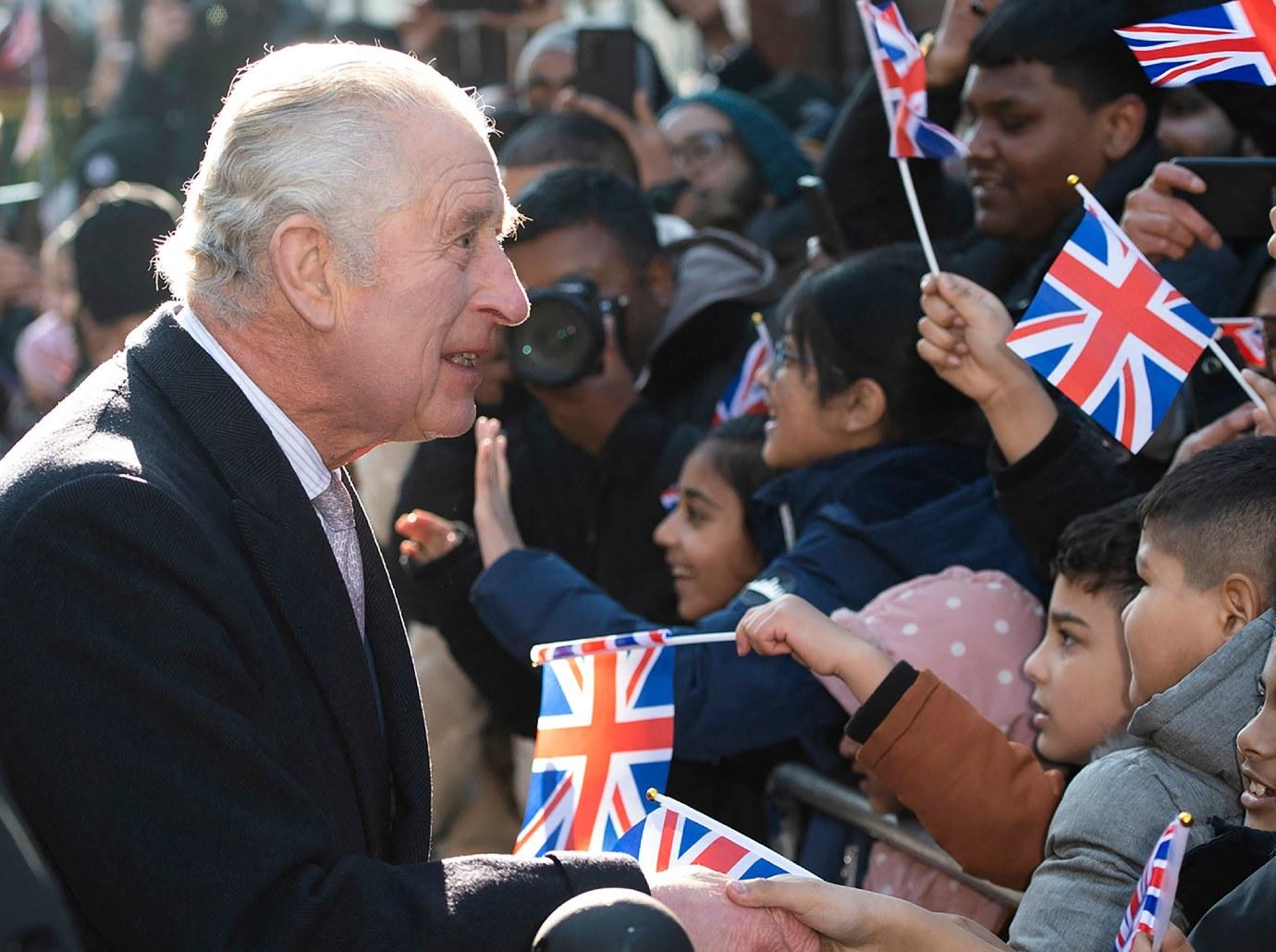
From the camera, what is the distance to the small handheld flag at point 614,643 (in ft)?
9.96

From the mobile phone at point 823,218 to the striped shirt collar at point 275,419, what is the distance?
233 cm

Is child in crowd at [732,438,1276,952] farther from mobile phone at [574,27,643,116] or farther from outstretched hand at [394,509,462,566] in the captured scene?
mobile phone at [574,27,643,116]

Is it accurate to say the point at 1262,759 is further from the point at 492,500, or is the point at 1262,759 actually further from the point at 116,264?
the point at 116,264

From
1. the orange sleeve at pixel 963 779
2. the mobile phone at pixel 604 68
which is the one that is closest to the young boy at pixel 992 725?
the orange sleeve at pixel 963 779

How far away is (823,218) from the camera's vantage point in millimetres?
4613

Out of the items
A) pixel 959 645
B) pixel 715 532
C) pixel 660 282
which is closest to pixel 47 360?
pixel 660 282

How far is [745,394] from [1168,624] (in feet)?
7.05

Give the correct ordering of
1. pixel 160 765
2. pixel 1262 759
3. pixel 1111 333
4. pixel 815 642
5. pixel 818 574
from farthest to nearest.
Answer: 1. pixel 818 574
2. pixel 1111 333
3. pixel 815 642
4. pixel 1262 759
5. pixel 160 765

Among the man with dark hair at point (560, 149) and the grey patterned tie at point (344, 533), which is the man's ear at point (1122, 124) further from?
the grey patterned tie at point (344, 533)

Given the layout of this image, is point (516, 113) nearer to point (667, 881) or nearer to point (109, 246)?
point (109, 246)

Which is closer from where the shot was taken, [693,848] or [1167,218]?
[693,848]

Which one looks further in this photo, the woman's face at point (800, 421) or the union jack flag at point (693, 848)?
the woman's face at point (800, 421)

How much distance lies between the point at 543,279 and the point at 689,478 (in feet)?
3.17

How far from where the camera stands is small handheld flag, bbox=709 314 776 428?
4.48 meters
